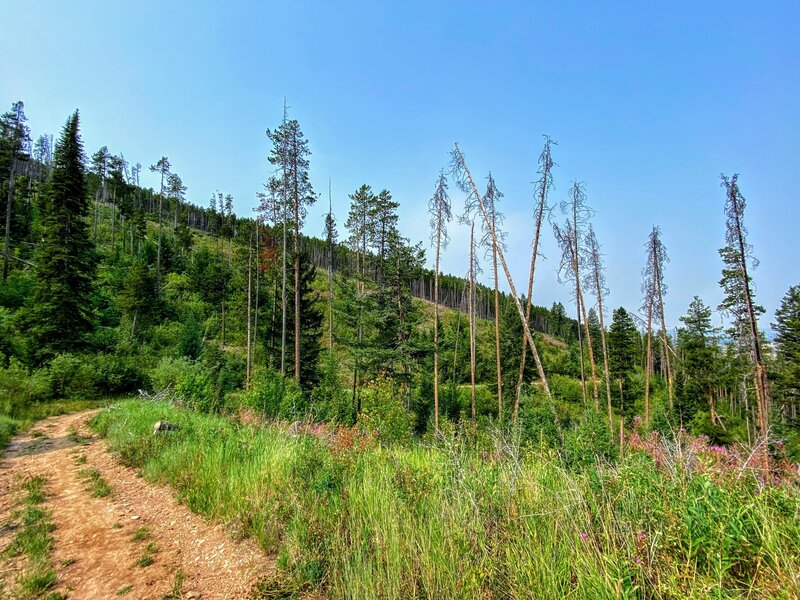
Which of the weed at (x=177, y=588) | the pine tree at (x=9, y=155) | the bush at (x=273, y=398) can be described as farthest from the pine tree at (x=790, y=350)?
the pine tree at (x=9, y=155)

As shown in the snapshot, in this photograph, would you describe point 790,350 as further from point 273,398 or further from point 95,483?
point 95,483

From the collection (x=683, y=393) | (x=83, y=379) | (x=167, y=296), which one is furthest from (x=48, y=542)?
(x=167, y=296)

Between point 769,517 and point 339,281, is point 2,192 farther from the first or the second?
point 769,517

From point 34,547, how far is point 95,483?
248cm

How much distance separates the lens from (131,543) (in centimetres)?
448

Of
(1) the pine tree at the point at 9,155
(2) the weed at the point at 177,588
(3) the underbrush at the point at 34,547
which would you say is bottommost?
(2) the weed at the point at 177,588

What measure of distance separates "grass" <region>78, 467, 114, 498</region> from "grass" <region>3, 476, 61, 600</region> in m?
0.62

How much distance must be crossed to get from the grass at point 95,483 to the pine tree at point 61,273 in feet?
54.7

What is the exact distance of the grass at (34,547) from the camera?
140 inches

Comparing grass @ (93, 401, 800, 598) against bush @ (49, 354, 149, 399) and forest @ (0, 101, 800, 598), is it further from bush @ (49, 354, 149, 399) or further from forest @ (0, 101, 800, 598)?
bush @ (49, 354, 149, 399)

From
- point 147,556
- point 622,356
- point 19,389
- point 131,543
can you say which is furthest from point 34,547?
point 622,356

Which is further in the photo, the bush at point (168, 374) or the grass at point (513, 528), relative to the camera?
the bush at point (168, 374)

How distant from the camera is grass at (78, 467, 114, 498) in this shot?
19.6ft

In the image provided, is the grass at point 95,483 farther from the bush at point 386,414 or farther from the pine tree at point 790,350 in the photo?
the pine tree at point 790,350
